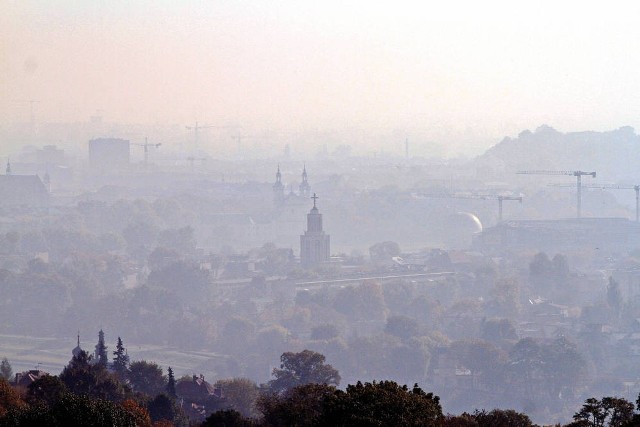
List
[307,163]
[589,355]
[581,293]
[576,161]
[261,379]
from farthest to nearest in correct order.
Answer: [307,163]
[576,161]
[581,293]
[589,355]
[261,379]

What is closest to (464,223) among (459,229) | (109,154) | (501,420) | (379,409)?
(459,229)

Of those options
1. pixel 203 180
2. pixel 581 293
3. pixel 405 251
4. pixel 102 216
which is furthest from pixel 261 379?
pixel 203 180

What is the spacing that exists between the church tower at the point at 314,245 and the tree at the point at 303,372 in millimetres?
40226

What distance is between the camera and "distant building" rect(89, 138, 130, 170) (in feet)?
433

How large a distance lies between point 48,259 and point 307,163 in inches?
2505

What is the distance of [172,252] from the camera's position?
79.1 meters

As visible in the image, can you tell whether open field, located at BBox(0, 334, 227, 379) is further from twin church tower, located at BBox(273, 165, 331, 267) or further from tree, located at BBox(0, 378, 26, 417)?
tree, located at BBox(0, 378, 26, 417)

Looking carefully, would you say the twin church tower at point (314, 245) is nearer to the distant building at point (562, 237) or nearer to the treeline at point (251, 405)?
the distant building at point (562, 237)

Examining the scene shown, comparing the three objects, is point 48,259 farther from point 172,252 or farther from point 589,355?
point 589,355

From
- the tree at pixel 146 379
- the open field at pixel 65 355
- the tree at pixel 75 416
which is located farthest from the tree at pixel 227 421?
the open field at pixel 65 355

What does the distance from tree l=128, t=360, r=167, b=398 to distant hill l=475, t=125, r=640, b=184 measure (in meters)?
98.3

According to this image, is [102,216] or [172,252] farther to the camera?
[102,216]

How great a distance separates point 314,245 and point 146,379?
4258cm

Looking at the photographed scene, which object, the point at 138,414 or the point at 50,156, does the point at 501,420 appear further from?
the point at 50,156
